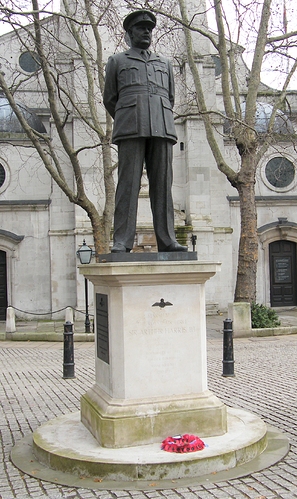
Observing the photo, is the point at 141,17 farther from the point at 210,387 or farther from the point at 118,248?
the point at 210,387

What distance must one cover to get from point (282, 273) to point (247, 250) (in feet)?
29.1

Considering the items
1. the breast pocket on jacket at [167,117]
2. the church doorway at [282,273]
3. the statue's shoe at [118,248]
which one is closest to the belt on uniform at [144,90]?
the breast pocket on jacket at [167,117]

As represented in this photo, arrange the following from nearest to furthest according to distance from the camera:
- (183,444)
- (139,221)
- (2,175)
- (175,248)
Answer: (183,444) < (175,248) < (139,221) < (2,175)

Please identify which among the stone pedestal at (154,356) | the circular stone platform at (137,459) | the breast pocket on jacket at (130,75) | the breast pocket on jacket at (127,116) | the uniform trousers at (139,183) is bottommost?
the circular stone platform at (137,459)

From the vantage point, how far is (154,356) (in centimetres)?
543

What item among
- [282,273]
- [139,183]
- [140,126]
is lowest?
[282,273]

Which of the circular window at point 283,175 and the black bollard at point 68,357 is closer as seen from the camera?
the black bollard at point 68,357

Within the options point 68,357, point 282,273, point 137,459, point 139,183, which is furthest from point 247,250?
point 137,459

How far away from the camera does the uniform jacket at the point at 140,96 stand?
5676 millimetres

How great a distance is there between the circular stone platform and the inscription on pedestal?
82cm

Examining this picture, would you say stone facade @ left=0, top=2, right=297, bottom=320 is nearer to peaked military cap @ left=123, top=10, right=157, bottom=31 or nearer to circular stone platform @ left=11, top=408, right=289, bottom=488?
peaked military cap @ left=123, top=10, right=157, bottom=31

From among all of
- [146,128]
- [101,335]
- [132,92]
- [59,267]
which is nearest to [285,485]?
[101,335]

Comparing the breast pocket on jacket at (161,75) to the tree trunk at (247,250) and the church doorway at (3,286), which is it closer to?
the tree trunk at (247,250)

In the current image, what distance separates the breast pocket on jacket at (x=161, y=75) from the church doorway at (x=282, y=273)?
65.8ft
